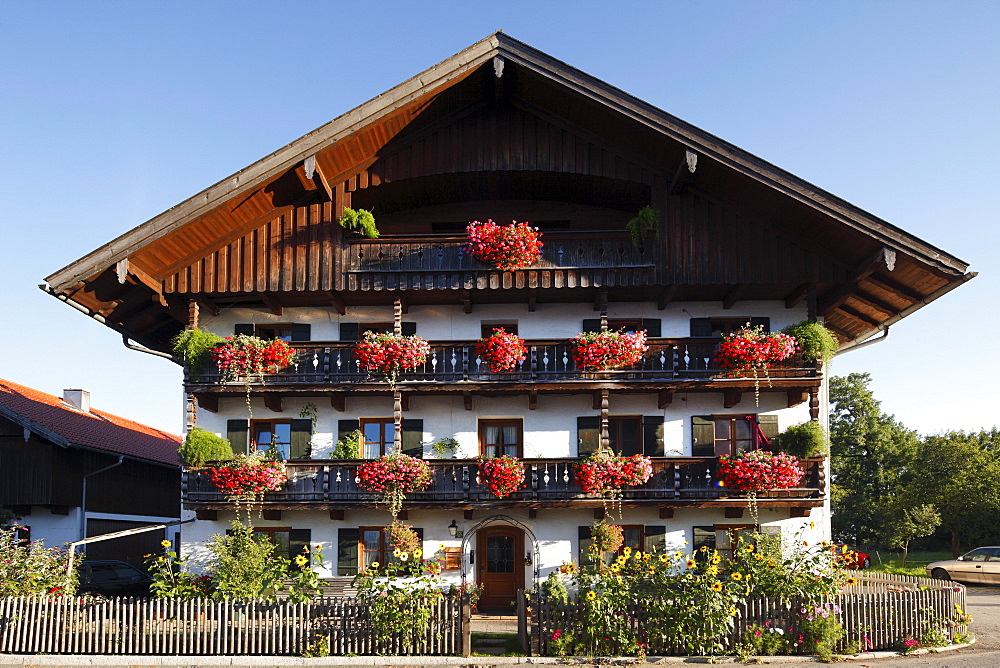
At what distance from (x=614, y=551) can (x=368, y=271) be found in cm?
870

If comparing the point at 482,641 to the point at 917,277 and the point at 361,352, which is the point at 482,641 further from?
the point at 917,277

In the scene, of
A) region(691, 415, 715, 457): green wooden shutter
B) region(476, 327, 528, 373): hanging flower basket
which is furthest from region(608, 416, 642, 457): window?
region(476, 327, 528, 373): hanging flower basket

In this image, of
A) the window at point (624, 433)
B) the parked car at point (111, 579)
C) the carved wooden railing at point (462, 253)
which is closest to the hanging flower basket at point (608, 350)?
the carved wooden railing at point (462, 253)

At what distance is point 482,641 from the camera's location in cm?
1700

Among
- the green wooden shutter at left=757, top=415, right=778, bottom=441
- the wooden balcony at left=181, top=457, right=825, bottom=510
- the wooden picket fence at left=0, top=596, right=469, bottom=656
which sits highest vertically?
the green wooden shutter at left=757, top=415, right=778, bottom=441

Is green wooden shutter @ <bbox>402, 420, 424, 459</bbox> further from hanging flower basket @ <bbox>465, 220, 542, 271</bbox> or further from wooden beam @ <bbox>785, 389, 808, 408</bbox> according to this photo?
wooden beam @ <bbox>785, 389, 808, 408</bbox>

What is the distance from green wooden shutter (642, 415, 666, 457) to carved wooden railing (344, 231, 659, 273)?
12.7 feet

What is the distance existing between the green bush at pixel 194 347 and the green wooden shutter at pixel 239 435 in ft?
5.71

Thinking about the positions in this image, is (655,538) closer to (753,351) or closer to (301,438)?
(753,351)

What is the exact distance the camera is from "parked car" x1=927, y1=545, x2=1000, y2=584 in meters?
26.9

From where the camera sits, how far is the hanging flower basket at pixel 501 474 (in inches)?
753

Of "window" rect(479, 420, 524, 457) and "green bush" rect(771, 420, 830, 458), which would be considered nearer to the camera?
"green bush" rect(771, 420, 830, 458)

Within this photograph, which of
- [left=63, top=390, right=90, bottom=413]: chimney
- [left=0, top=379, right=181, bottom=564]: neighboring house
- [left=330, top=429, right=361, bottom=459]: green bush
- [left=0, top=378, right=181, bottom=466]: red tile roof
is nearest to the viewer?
[left=330, top=429, right=361, bottom=459]: green bush

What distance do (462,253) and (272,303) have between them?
4.90 m
